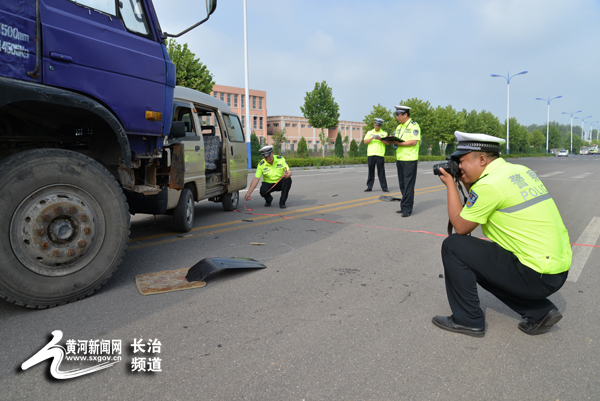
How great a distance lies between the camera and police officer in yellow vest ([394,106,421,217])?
7.50 m

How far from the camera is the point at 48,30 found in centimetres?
301

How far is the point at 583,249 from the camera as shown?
5.20 meters

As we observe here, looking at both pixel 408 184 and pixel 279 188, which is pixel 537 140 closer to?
pixel 408 184

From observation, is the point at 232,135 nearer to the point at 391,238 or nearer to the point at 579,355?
the point at 391,238

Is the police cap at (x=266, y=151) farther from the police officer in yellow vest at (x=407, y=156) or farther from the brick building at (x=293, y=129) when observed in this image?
the brick building at (x=293, y=129)

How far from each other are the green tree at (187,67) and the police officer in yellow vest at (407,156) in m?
13.8

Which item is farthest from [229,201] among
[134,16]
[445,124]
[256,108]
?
[256,108]

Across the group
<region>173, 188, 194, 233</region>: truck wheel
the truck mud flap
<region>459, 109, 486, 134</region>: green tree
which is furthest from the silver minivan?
<region>459, 109, 486, 134</region>: green tree

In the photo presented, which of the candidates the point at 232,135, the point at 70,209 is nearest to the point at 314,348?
the point at 70,209

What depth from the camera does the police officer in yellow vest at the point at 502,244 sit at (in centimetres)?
257

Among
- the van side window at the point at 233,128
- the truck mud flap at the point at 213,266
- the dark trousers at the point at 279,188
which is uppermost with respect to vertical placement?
the van side window at the point at 233,128

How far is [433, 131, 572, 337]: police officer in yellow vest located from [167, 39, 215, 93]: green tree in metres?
18.1

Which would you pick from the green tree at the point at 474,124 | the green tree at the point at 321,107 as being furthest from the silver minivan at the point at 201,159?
the green tree at the point at 474,124

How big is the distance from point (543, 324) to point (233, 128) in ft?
20.3
